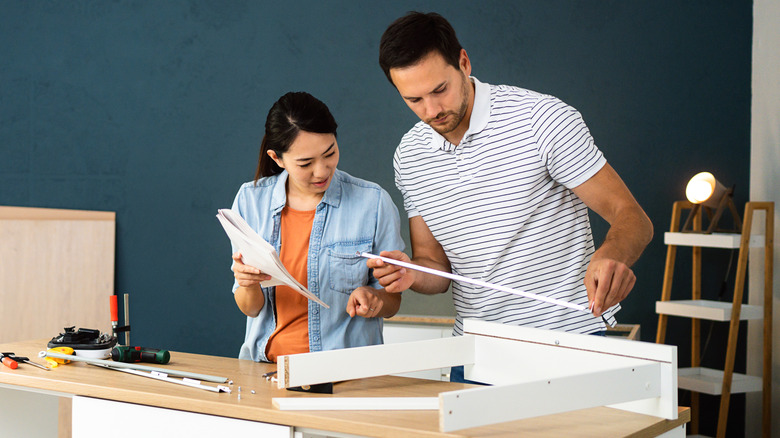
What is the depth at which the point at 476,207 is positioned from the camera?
73.2 inches

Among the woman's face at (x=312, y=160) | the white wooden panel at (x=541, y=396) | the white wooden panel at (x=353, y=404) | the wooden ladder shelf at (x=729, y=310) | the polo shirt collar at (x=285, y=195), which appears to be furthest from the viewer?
the wooden ladder shelf at (x=729, y=310)

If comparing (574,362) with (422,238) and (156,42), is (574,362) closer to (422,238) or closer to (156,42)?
(422,238)

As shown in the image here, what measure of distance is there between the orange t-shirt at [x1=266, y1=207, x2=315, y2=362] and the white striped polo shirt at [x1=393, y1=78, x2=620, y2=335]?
0.42 meters

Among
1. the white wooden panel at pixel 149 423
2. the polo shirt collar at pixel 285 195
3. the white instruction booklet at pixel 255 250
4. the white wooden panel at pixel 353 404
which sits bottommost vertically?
the white wooden panel at pixel 149 423

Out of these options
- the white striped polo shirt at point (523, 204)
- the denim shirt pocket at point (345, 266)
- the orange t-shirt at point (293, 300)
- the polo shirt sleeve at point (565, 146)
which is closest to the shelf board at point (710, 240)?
the white striped polo shirt at point (523, 204)

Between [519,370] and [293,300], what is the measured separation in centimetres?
67

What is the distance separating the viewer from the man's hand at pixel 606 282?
1.47m

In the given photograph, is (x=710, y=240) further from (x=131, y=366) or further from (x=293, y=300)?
(x=131, y=366)

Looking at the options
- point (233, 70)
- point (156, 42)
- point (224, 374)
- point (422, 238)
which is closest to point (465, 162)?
point (422, 238)

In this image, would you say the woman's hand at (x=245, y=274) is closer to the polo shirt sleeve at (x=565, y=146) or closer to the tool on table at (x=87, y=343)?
the tool on table at (x=87, y=343)

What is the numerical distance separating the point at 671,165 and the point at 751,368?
0.96 m

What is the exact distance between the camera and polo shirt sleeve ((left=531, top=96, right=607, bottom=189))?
5.78 feet

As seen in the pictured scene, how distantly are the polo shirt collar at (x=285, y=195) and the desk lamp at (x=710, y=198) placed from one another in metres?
1.70

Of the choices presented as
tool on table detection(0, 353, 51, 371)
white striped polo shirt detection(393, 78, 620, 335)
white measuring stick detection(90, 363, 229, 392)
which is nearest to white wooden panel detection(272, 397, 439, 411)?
white measuring stick detection(90, 363, 229, 392)
